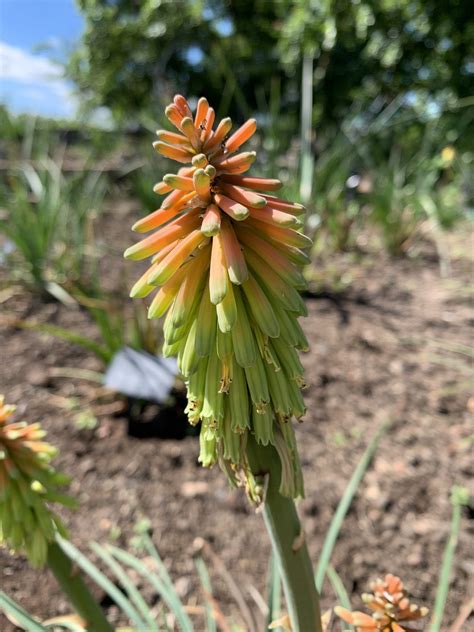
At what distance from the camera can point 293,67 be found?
29.5 feet

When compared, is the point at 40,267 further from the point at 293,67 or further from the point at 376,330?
the point at 293,67

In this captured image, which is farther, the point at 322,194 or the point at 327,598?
the point at 322,194

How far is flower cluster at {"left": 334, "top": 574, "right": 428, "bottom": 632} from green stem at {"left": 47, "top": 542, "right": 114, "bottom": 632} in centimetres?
53

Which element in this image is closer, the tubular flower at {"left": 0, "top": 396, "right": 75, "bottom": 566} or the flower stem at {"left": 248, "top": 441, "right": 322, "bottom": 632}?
the flower stem at {"left": 248, "top": 441, "right": 322, "bottom": 632}

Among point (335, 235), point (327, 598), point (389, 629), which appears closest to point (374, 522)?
point (327, 598)

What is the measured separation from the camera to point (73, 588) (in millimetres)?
1018

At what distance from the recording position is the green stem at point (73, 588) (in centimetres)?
102

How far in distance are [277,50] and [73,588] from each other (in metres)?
10.5

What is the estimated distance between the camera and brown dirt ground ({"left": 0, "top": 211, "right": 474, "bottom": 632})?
182cm

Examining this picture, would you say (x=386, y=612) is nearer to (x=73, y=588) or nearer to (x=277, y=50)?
(x=73, y=588)

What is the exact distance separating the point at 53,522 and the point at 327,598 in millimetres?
1110

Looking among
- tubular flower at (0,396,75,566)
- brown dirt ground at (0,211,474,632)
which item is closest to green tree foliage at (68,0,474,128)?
brown dirt ground at (0,211,474,632)

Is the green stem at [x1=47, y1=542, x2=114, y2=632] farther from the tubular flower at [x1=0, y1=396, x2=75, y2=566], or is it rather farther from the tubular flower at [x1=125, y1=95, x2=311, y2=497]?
the tubular flower at [x1=125, y1=95, x2=311, y2=497]

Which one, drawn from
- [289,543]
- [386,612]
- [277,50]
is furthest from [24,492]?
[277,50]
